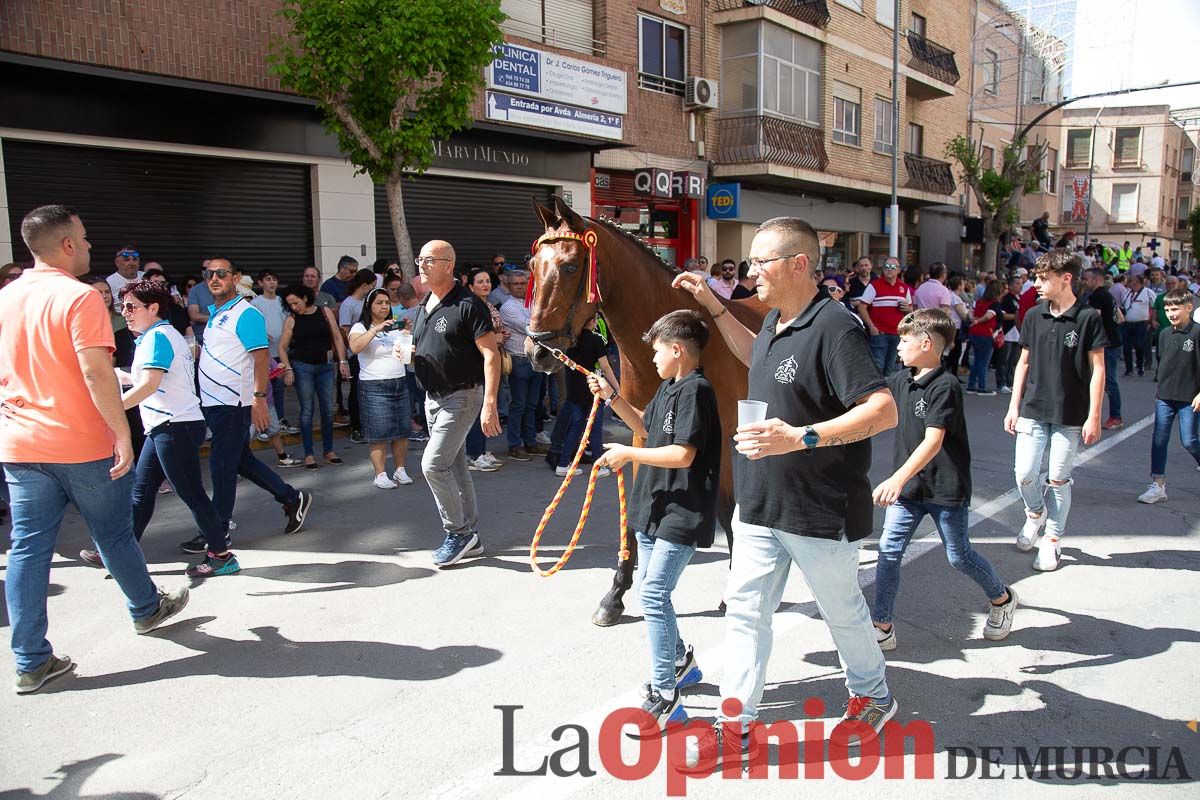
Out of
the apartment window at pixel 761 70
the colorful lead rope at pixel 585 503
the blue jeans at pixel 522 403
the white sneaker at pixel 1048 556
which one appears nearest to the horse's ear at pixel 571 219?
the colorful lead rope at pixel 585 503

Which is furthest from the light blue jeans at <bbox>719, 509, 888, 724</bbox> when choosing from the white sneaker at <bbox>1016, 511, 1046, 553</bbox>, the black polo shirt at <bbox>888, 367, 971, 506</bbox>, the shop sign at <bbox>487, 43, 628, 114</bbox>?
the shop sign at <bbox>487, 43, 628, 114</bbox>

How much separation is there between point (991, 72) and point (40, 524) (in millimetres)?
37517

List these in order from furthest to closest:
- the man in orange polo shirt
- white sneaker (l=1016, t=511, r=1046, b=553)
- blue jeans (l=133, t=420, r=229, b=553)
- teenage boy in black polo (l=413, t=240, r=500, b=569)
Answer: white sneaker (l=1016, t=511, r=1046, b=553) < teenage boy in black polo (l=413, t=240, r=500, b=569) < blue jeans (l=133, t=420, r=229, b=553) < the man in orange polo shirt

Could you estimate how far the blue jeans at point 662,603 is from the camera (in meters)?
3.42

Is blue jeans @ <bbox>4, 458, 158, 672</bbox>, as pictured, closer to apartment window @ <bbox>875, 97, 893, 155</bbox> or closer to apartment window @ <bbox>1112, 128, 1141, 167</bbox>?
apartment window @ <bbox>875, 97, 893, 155</bbox>

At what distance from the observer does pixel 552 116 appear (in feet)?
53.3

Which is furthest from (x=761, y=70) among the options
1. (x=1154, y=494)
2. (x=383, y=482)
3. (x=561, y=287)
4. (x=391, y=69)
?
(x=561, y=287)

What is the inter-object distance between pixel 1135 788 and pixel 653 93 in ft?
58.8

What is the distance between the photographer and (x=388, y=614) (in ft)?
15.7

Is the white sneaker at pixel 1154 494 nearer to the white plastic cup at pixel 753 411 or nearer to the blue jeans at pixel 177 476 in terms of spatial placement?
the white plastic cup at pixel 753 411

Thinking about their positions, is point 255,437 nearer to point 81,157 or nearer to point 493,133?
point 81,157

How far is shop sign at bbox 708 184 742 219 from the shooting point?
67.2ft

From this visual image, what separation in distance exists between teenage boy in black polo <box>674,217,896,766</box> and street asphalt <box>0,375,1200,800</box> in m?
0.48

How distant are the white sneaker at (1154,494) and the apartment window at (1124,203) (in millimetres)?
58932
